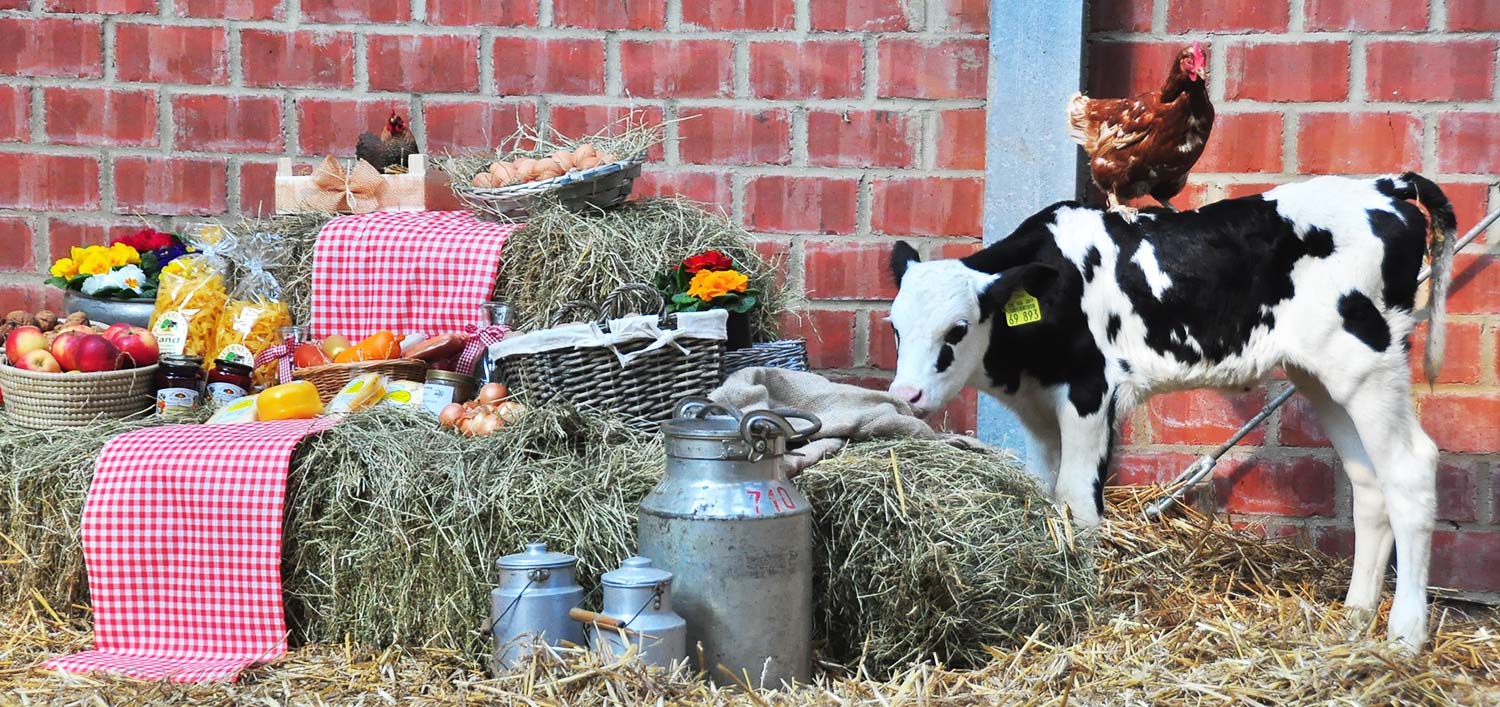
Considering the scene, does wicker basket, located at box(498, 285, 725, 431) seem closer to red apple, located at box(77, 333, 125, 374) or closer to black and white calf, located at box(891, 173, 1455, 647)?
black and white calf, located at box(891, 173, 1455, 647)

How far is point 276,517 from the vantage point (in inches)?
141

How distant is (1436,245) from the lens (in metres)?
3.96

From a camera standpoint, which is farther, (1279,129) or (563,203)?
(1279,129)

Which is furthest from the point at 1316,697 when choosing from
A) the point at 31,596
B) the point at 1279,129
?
the point at 31,596

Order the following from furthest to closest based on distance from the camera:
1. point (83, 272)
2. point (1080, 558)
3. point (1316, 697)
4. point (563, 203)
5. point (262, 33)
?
point (262, 33)
point (83, 272)
point (563, 203)
point (1080, 558)
point (1316, 697)

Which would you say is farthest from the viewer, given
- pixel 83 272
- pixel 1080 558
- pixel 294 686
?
pixel 83 272

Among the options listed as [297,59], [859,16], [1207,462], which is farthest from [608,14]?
[1207,462]

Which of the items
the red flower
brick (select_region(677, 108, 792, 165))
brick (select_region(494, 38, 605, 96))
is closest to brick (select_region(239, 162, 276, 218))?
brick (select_region(494, 38, 605, 96))

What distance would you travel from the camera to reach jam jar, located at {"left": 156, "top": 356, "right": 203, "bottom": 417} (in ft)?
13.6

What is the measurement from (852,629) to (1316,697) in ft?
3.69

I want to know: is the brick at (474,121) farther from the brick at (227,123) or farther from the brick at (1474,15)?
the brick at (1474,15)

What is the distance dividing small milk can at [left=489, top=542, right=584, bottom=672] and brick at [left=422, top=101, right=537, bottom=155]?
235 centimetres

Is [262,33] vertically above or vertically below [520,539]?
above

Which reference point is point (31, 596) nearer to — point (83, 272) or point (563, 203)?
point (83, 272)
